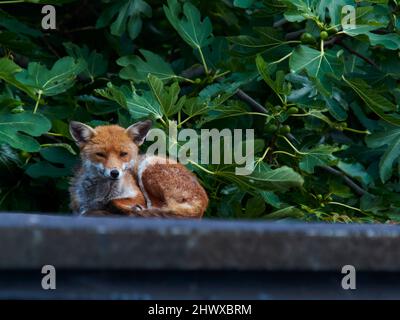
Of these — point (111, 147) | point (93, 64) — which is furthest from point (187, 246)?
point (93, 64)

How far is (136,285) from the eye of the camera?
1.57m

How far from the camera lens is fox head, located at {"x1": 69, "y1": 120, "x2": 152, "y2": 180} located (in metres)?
4.37

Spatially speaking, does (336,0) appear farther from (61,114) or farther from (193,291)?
(193,291)

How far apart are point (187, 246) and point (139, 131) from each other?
10.0 feet

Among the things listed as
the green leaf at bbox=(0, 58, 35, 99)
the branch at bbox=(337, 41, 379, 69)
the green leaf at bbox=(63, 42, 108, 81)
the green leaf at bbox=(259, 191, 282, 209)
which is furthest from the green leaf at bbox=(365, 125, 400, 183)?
the green leaf at bbox=(0, 58, 35, 99)

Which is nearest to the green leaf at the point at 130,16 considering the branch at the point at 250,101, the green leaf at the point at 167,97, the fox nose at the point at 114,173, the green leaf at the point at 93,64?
the green leaf at the point at 93,64

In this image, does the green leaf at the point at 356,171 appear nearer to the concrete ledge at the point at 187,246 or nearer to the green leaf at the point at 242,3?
the green leaf at the point at 242,3

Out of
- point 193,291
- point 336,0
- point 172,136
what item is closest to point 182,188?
point 172,136

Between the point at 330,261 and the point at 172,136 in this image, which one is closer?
the point at 330,261

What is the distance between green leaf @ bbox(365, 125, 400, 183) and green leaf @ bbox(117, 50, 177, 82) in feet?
4.21

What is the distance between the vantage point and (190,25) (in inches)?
231

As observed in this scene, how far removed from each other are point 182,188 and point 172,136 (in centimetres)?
84

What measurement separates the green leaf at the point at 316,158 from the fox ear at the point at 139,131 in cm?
111

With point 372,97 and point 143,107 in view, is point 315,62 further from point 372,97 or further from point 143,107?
point 143,107
